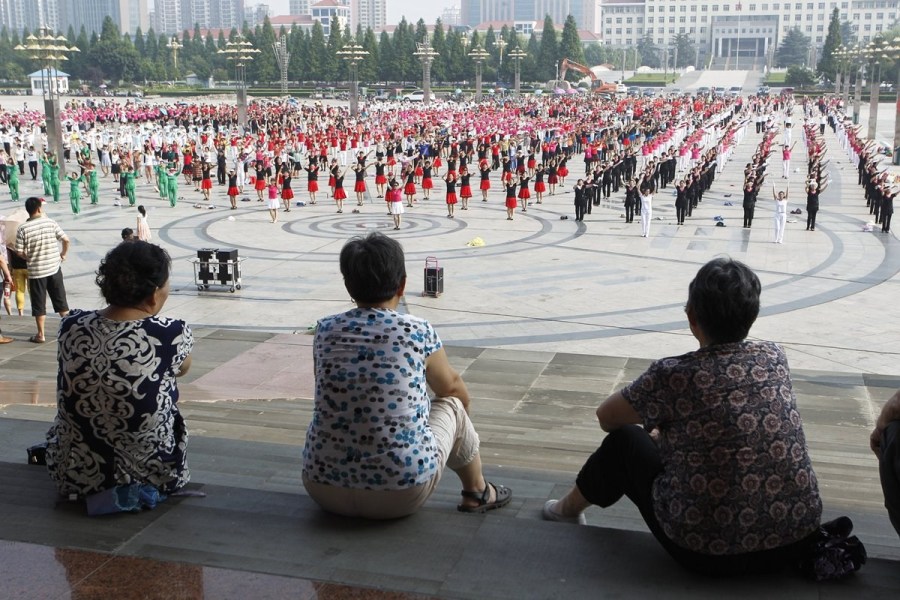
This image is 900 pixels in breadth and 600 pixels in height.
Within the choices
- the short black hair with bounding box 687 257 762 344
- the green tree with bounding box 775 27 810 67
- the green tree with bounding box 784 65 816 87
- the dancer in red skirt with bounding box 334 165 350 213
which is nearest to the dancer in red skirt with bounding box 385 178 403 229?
the dancer in red skirt with bounding box 334 165 350 213

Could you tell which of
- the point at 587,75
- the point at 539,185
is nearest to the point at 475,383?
the point at 539,185

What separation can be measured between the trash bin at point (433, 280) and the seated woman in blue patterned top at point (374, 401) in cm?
1034

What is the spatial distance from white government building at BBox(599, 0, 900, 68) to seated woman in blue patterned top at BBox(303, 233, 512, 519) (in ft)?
538

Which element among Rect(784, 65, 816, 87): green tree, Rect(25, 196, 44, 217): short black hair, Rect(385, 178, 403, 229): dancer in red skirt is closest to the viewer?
Rect(25, 196, 44, 217): short black hair

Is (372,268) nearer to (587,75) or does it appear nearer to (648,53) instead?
(587,75)

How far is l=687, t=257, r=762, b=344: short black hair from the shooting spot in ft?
9.89

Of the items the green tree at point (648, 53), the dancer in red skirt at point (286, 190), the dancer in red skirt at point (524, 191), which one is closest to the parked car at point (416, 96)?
the dancer in red skirt at point (524, 191)

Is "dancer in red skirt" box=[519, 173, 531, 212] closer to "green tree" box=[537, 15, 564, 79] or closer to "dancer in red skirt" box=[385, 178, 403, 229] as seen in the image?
"dancer in red skirt" box=[385, 178, 403, 229]

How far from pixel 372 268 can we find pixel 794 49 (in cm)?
16366

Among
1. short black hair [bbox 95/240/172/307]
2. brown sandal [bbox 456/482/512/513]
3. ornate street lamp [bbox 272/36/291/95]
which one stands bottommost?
brown sandal [bbox 456/482/512/513]

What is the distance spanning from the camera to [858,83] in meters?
59.8

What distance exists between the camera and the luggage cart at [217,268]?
14.2 m

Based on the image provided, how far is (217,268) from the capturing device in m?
14.3

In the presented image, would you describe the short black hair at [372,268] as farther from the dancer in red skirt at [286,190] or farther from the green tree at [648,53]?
the green tree at [648,53]
